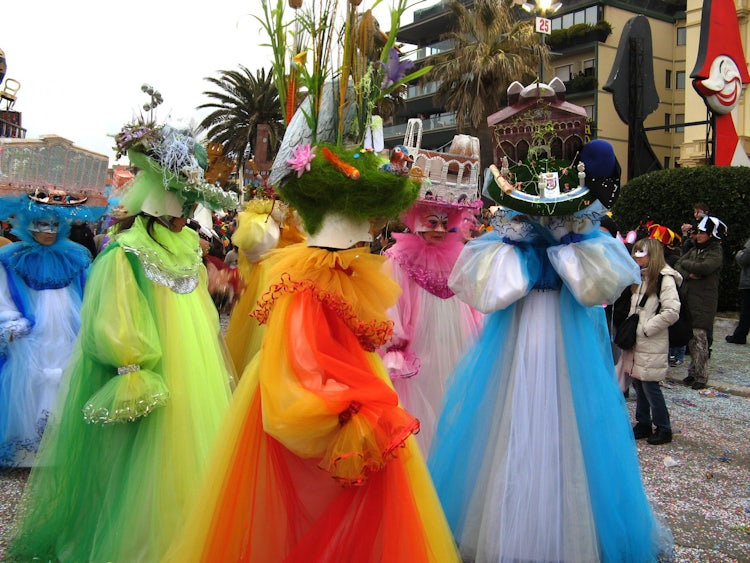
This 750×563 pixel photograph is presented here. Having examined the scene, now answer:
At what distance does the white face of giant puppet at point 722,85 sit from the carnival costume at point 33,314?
49.6 feet

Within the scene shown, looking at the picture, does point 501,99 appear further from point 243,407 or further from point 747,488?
point 243,407

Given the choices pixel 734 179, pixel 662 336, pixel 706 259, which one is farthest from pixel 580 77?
pixel 662 336

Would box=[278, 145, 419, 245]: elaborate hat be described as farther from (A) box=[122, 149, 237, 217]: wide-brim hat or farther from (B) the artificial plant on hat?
(A) box=[122, 149, 237, 217]: wide-brim hat

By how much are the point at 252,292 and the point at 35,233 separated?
1758 millimetres

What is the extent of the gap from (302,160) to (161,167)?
54.8 inches

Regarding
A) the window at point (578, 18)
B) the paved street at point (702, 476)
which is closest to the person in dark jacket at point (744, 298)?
the paved street at point (702, 476)

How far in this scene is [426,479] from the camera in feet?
7.99

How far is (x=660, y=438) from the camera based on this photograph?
17.6 feet

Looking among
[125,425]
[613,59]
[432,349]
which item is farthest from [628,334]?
[613,59]

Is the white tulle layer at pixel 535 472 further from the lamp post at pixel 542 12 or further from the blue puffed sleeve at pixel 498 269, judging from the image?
the lamp post at pixel 542 12

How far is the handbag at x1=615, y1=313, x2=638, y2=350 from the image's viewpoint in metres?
5.61

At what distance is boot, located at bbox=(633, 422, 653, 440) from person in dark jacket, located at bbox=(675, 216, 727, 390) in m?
2.22

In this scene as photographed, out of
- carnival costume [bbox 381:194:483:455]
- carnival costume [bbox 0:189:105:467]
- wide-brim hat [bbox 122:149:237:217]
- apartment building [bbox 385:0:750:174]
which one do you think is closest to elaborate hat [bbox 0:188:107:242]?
carnival costume [bbox 0:189:105:467]

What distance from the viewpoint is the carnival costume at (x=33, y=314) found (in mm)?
4492
